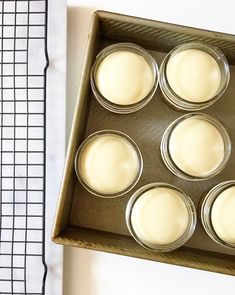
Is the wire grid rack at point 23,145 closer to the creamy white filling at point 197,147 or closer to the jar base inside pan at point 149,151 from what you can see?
the jar base inside pan at point 149,151

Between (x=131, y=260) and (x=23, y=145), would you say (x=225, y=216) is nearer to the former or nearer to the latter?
(x=131, y=260)

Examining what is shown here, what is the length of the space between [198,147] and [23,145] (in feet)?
0.71

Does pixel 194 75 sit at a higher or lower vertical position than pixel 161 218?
higher

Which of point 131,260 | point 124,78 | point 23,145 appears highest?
point 124,78

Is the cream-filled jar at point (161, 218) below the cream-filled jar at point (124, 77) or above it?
below

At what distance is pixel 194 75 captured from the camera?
0.56 m

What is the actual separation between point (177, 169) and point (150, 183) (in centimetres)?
4

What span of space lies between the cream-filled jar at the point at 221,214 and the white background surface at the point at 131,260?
0.08 metres

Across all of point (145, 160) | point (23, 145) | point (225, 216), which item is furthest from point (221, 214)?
point (23, 145)

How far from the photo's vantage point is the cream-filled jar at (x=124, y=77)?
56 centimetres

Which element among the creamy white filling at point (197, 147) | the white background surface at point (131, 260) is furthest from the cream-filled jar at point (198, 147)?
the white background surface at point (131, 260)

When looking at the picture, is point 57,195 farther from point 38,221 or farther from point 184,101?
point 184,101

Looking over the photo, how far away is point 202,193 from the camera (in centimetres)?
59

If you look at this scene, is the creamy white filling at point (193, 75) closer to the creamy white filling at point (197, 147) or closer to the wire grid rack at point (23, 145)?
the creamy white filling at point (197, 147)
